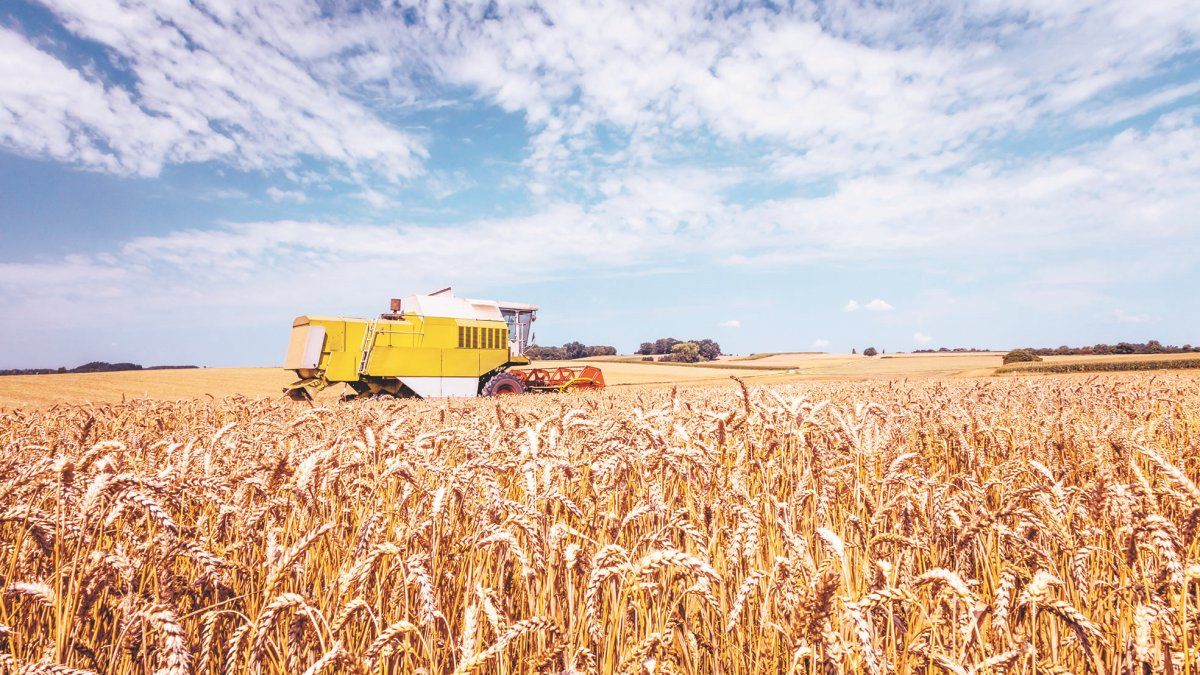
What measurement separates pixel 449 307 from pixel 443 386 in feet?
9.20

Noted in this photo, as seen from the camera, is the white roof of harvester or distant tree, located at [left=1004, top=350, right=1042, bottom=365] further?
distant tree, located at [left=1004, top=350, right=1042, bottom=365]

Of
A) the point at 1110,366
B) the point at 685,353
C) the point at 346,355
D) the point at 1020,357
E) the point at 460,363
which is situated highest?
the point at 685,353

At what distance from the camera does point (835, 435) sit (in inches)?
144

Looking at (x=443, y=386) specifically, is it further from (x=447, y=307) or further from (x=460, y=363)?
(x=447, y=307)

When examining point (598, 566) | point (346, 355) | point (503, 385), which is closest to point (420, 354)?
point (346, 355)

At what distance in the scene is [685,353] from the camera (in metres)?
69.9

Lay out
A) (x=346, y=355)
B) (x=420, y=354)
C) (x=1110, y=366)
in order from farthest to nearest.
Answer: (x=1110, y=366) < (x=420, y=354) < (x=346, y=355)

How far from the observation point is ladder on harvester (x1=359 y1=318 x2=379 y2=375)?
59.9 ft

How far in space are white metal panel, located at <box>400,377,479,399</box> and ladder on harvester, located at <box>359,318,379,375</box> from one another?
121 centimetres

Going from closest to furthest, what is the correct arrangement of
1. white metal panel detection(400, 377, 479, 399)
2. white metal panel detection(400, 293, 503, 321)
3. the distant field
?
white metal panel detection(400, 377, 479, 399)
white metal panel detection(400, 293, 503, 321)
the distant field

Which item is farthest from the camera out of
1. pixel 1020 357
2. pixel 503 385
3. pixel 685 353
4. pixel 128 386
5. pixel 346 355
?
pixel 685 353

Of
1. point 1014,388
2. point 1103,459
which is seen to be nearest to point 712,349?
point 1014,388

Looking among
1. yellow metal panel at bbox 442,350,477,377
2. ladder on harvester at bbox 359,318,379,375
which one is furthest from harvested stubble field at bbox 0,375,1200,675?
yellow metal panel at bbox 442,350,477,377

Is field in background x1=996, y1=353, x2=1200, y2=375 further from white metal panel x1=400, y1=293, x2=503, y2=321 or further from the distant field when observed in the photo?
the distant field
